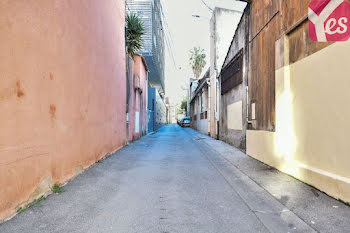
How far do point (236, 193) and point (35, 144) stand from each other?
3558 millimetres

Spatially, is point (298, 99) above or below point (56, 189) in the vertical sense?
above

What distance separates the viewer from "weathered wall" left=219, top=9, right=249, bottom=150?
10559mm

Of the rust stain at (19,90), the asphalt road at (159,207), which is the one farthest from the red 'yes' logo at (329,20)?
the rust stain at (19,90)

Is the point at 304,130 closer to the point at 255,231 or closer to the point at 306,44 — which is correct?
the point at 306,44

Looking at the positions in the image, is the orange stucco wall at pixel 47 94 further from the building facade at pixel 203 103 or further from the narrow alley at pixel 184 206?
the building facade at pixel 203 103

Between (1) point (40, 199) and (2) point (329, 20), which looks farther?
(2) point (329, 20)

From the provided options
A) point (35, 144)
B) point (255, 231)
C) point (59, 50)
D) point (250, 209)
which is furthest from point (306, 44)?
point (35, 144)

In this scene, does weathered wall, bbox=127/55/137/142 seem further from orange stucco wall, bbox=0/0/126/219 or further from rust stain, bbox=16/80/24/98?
rust stain, bbox=16/80/24/98

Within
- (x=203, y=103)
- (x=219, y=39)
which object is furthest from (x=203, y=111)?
(x=219, y=39)

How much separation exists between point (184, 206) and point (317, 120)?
3.00 meters

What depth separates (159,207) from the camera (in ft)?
13.4

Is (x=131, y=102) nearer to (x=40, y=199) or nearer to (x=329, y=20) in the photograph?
(x=40, y=199)

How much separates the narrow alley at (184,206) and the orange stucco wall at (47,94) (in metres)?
0.51

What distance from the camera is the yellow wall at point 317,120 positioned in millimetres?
4293
